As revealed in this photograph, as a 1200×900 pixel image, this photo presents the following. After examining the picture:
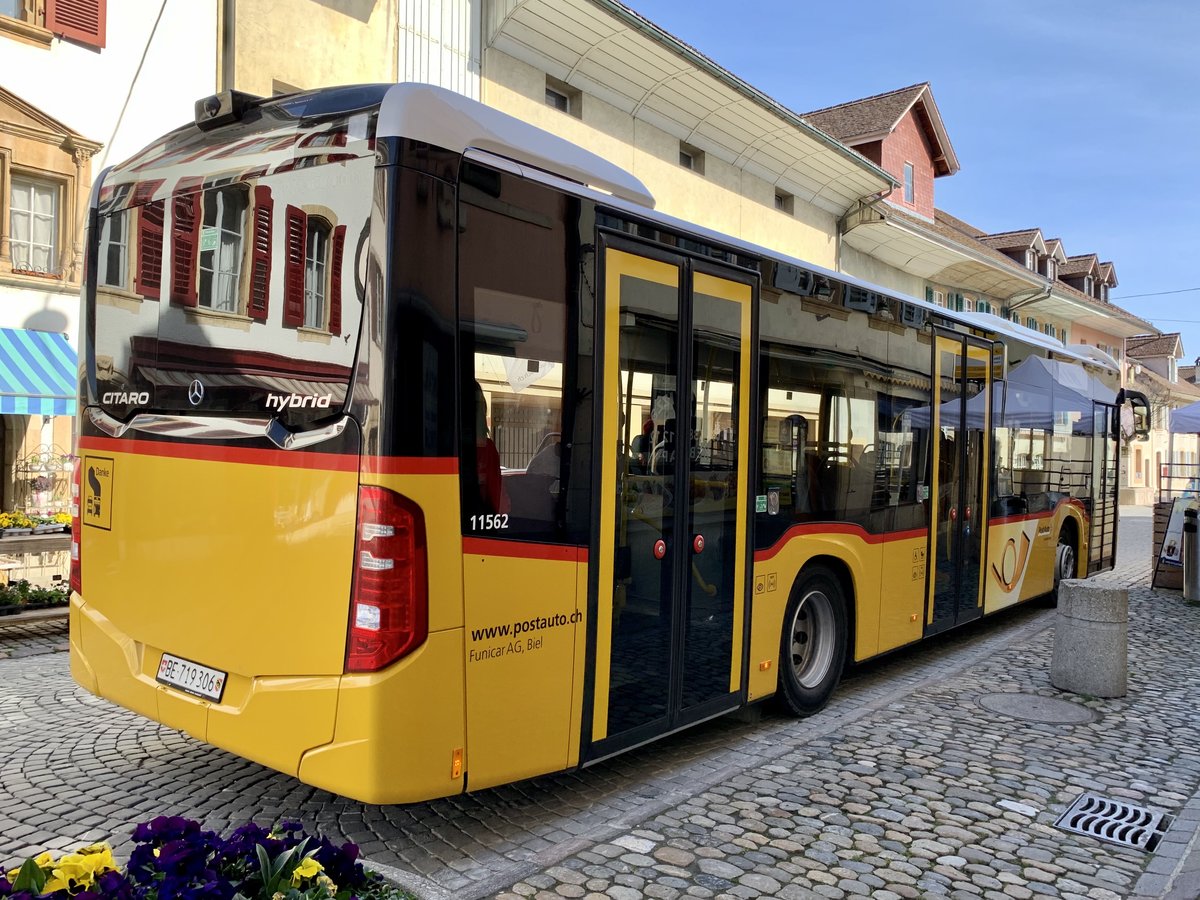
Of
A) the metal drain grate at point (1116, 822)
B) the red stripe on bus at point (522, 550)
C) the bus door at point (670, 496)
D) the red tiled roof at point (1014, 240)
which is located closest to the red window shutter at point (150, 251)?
the red stripe on bus at point (522, 550)

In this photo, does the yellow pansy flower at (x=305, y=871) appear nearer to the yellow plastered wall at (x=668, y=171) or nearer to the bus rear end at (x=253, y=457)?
the bus rear end at (x=253, y=457)

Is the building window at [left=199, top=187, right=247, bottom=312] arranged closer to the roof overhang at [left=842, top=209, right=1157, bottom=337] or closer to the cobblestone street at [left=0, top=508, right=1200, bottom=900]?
the cobblestone street at [left=0, top=508, right=1200, bottom=900]

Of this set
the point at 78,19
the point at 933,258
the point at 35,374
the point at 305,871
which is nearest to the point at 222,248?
the point at 305,871

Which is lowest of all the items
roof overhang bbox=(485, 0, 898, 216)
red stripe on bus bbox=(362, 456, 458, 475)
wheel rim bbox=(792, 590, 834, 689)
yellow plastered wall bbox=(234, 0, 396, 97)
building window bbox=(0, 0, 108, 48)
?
wheel rim bbox=(792, 590, 834, 689)

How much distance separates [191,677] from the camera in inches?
167

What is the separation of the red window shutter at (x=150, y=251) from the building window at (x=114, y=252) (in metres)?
0.14

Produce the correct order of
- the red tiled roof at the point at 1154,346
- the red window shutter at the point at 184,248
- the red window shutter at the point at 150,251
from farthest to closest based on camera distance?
the red tiled roof at the point at 1154,346
the red window shutter at the point at 150,251
the red window shutter at the point at 184,248

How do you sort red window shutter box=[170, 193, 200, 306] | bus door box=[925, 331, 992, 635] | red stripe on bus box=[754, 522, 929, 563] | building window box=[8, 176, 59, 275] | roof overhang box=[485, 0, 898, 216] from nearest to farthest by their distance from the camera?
red window shutter box=[170, 193, 200, 306] < red stripe on bus box=[754, 522, 929, 563] < bus door box=[925, 331, 992, 635] < building window box=[8, 176, 59, 275] < roof overhang box=[485, 0, 898, 216]

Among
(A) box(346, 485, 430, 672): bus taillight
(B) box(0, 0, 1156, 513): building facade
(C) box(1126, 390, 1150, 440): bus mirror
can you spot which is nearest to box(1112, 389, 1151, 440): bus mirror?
(C) box(1126, 390, 1150, 440): bus mirror

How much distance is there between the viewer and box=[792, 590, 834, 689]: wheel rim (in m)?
6.61

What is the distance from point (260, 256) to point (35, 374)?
8845mm

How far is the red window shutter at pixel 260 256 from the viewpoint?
13.0 feet

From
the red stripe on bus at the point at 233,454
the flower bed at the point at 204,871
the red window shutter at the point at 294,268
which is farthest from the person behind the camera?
the red window shutter at the point at 294,268

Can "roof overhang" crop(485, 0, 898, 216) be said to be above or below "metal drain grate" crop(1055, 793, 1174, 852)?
above
